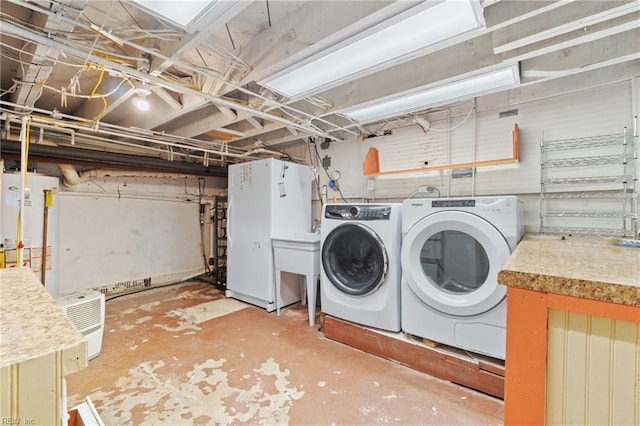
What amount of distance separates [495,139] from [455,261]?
1207mm

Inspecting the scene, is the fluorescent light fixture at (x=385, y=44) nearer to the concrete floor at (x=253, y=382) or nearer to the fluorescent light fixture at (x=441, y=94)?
the fluorescent light fixture at (x=441, y=94)

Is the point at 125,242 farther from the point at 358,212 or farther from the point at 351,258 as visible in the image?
the point at 358,212

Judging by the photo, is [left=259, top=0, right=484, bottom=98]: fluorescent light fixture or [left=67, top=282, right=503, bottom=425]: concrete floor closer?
[left=259, top=0, right=484, bottom=98]: fluorescent light fixture

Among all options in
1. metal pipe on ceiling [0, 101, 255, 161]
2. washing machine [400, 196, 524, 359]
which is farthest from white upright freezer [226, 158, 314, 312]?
washing machine [400, 196, 524, 359]

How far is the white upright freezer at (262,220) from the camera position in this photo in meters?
3.15

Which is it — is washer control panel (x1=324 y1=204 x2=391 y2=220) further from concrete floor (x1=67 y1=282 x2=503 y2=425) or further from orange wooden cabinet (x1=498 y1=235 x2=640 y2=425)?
orange wooden cabinet (x1=498 y1=235 x2=640 y2=425)

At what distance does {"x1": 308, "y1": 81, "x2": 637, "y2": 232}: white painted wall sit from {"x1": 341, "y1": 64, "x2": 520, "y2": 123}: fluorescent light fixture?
1.74 feet

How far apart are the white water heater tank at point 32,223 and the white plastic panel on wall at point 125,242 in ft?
2.65

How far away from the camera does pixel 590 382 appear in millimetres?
676

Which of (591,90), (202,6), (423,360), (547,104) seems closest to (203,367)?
(423,360)

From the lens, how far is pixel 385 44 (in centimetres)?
146

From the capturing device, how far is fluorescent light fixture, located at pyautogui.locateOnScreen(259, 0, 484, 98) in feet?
4.01

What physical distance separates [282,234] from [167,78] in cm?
183

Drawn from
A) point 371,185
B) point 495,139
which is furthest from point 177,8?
point 495,139
